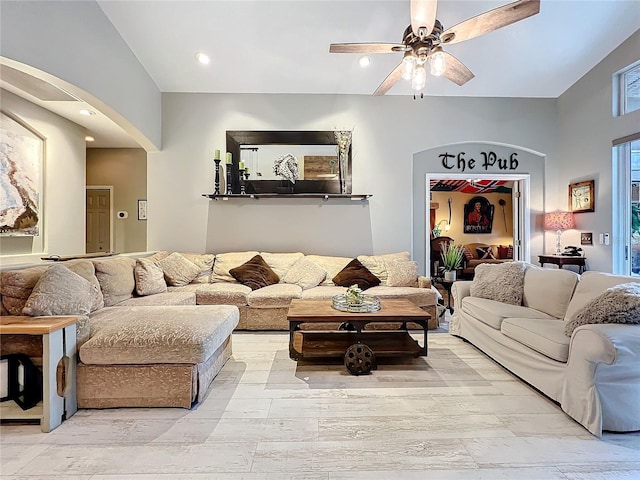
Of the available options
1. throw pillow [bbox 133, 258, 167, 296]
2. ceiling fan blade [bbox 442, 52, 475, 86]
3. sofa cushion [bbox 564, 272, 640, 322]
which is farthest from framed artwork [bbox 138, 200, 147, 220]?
sofa cushion [bbox 564, 272, 640, 322]

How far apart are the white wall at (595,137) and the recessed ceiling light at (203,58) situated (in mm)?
5122

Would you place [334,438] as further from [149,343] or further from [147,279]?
[147,279]

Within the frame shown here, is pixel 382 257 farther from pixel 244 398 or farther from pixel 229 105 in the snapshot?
pixel 229 105

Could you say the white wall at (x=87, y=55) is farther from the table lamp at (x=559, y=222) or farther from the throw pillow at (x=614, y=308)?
the table lamp at (x=559, y=222)

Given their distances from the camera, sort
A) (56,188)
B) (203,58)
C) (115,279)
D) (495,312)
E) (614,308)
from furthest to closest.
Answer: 1. (56,188)
2. (203,58)
3. (115,279)
4. (495,312)
5. (614,308)

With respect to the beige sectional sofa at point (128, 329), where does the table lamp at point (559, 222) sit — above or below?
above

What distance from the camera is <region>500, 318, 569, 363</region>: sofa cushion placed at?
2182mm

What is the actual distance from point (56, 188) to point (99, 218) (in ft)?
5.66

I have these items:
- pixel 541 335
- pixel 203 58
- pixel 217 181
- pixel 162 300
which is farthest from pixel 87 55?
pixel 541 335

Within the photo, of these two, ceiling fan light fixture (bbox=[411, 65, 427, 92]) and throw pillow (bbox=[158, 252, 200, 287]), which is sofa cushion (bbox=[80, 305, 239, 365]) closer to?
throw pillow (bbox=[158, 252, 200, 287])

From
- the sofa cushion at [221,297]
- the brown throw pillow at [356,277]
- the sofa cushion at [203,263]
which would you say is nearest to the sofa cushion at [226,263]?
the sofa cushion at [203,263]

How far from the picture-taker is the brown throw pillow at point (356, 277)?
172 inches

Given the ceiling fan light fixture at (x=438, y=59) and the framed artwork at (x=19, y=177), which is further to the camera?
the framed artwork at (x=19, y=177)

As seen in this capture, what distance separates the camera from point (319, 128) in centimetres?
498
